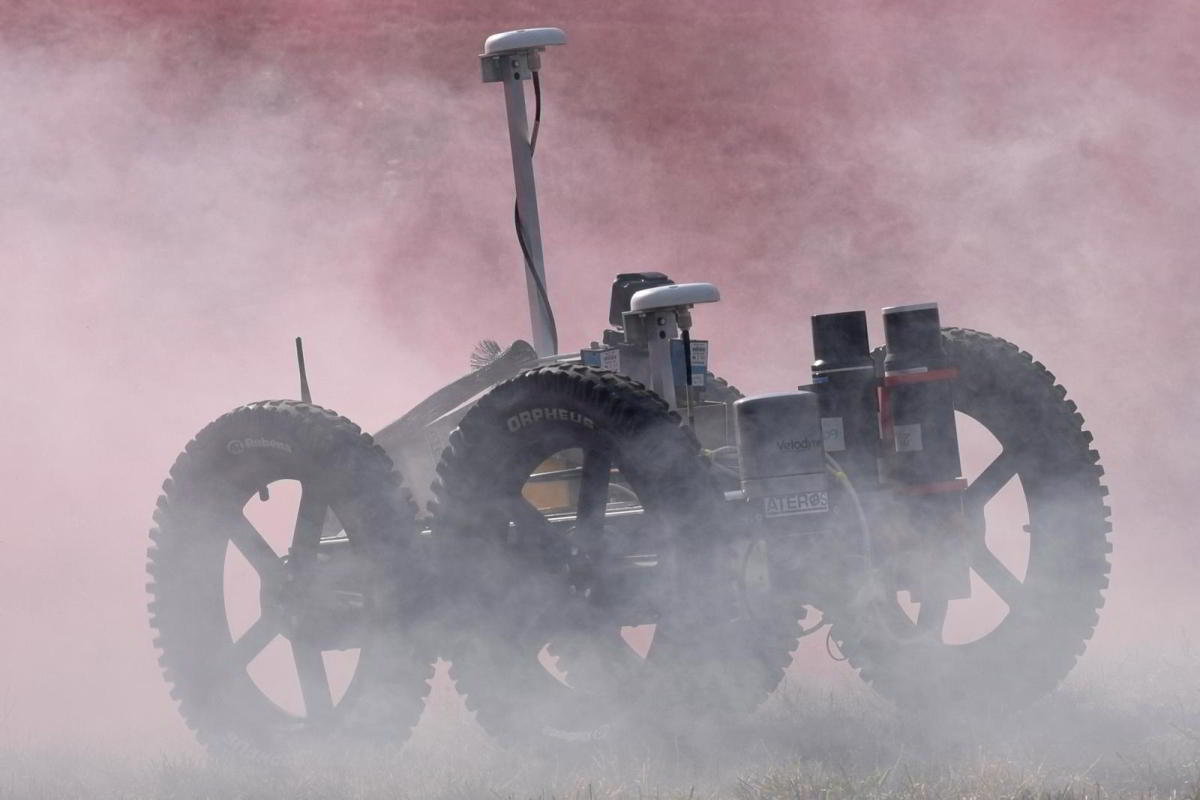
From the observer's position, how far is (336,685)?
30.4ft

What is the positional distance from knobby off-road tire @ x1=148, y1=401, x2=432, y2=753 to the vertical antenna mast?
1234 mm

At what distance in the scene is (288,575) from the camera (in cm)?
648

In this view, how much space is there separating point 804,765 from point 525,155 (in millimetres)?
2907

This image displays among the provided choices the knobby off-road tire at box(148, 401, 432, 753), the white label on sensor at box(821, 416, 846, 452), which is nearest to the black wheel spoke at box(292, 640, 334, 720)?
the knobby off-road tire at box(148, 401, 432, 753)

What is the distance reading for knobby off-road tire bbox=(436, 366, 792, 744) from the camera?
5.60 meters

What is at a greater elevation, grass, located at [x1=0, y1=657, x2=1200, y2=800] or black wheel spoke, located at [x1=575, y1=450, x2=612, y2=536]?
black wheel spoke, located at [x1=575, y1=450, x2=612, y2=536]

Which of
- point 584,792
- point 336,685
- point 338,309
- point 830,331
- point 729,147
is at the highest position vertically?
point 729,147

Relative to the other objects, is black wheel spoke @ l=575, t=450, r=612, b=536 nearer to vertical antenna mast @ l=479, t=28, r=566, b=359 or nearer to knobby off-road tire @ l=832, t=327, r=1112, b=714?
knobby off-road tire @ l=832, t=327, r=1112, b=714

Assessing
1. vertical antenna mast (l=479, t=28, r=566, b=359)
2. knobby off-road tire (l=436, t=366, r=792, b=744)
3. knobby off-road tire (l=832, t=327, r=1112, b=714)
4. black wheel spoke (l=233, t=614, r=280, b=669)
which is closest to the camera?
knobby off-road tire (l=436, t=366, r=792, b=744)

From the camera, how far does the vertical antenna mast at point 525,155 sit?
23.7 feet

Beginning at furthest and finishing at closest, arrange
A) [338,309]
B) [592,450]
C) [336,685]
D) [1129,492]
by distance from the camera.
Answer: [338,309] → [1129,492] → [336,685] → [592,450]

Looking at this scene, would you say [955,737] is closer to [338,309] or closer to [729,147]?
[338,309]

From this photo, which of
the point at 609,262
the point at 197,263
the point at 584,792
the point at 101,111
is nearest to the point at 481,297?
the point at 609,262

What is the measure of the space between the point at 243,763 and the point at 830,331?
8.58ft
